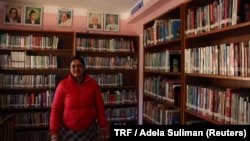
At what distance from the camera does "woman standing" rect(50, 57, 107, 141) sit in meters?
2.18

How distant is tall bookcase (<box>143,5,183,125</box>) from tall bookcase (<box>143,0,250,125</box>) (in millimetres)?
35

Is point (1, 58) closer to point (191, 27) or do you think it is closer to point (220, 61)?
point (191, 27)

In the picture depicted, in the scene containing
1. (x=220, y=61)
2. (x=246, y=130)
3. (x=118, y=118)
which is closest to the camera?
(x=246, y=130)

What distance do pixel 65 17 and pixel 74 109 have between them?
245 centimetres

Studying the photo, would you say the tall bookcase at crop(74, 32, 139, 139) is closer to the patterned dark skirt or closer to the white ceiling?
the white ceiling

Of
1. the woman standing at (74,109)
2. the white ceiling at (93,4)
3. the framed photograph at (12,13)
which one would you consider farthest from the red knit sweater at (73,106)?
the framed photograph at (12,13)

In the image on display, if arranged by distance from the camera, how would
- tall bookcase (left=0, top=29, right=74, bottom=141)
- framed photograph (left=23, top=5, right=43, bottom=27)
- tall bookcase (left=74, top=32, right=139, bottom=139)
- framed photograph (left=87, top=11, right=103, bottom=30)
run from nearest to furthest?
1. tall bookcase (left=0, top=29, right=74, bottom=141)
2. framed photograph (left=23, top=5, right=43, bottom=27)
3. tall bookcase (left=74, top=32, right=139, bottom=139)
4. framed photograph (left=87, top=11, right=103, bottom=30)

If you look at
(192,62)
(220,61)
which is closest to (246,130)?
(220,61)

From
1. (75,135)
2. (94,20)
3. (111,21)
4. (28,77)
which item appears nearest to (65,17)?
(94,20)

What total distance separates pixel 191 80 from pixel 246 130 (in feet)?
2.49

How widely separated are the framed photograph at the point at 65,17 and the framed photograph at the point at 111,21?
0.67m

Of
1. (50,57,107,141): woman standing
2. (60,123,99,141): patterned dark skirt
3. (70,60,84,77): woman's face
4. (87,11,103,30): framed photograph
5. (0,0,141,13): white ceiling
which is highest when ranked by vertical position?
(0,0,141,13): white ceiling

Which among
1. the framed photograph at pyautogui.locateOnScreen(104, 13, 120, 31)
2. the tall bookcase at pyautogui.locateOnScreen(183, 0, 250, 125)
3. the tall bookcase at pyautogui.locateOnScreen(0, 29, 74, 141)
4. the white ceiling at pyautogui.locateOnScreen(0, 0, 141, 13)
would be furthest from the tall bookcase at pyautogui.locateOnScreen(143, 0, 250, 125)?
the tall bookcase at pyautogui.locateOnScreen(0, 29, 74, 141)

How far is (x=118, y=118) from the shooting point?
414cm
